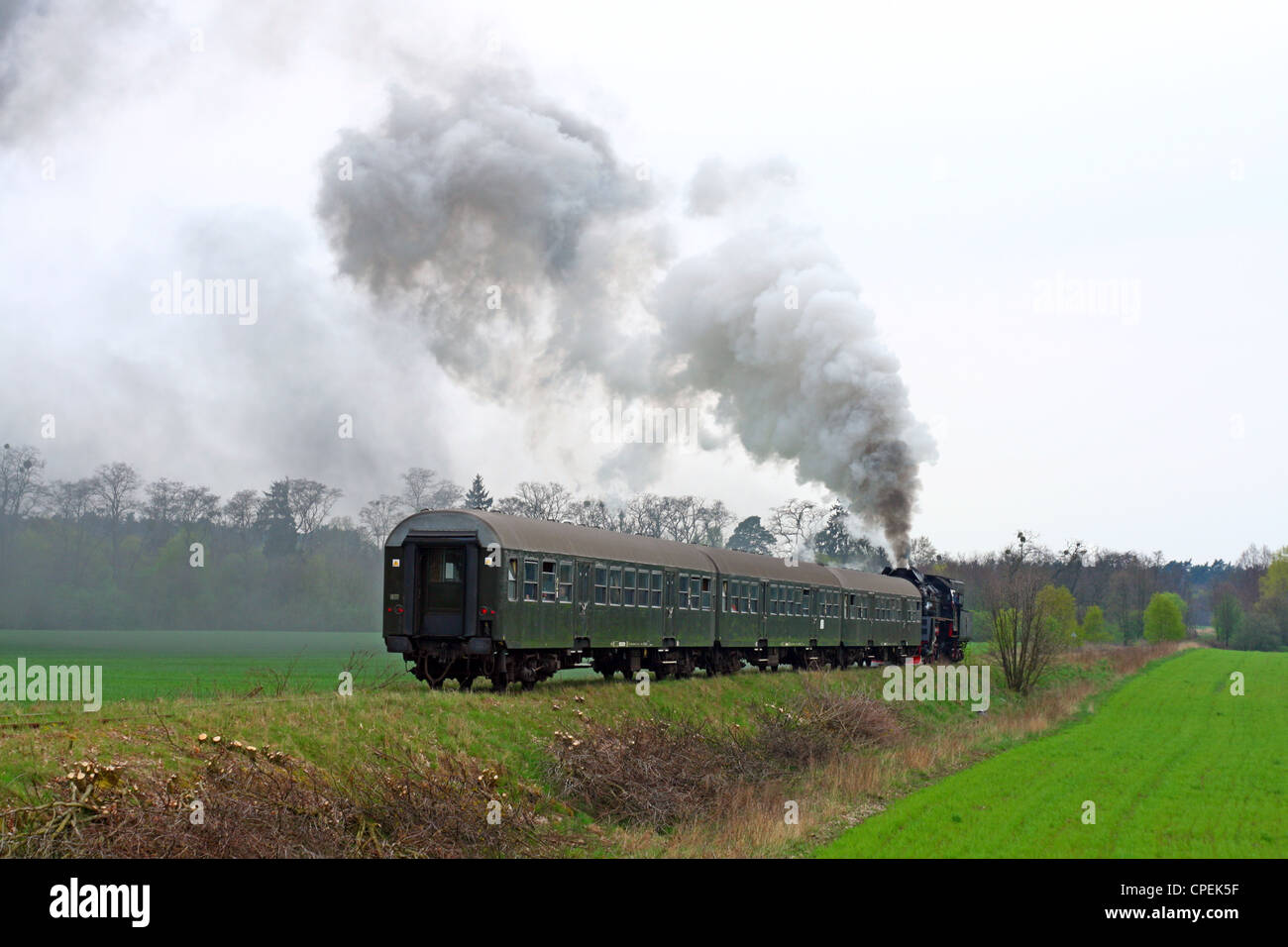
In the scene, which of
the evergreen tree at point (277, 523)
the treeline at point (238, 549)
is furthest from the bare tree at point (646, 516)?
the evergreen tree at point (277, 523)

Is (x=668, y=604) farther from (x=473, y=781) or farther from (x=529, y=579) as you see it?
(x=473, y=781)

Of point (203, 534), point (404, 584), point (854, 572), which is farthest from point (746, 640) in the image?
point (203, 534)

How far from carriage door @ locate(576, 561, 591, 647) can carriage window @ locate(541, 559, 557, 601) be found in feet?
3.58

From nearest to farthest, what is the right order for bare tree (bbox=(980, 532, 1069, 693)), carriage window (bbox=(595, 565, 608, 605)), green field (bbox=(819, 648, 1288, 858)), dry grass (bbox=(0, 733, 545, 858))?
dry grass (bbox=(0, 733, 545, 858)) → green field (bbox=(819, 648, 1288, 858)) → carriage window (bbox=(595, 565, 608, 605)) → bare tree (bbox=(980, 532, 1069, 693))

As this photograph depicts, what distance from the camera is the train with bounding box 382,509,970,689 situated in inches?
854

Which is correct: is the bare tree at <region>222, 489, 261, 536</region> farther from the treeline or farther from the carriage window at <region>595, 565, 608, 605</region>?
the carriage window at <region>595, 565, 608, 605</region>

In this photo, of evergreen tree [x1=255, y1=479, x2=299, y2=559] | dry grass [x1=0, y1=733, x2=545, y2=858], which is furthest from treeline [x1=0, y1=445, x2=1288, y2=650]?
dry grass [x1=0, y1=733, x2=545, y2=858]

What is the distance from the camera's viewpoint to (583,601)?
2464cm

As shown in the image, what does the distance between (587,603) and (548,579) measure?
1819 mm

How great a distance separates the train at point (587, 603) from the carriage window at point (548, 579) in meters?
0.04

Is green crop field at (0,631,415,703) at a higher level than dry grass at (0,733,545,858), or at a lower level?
lower

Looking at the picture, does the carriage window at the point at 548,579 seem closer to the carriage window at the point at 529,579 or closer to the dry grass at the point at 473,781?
the carriage window at the point at 529,579
